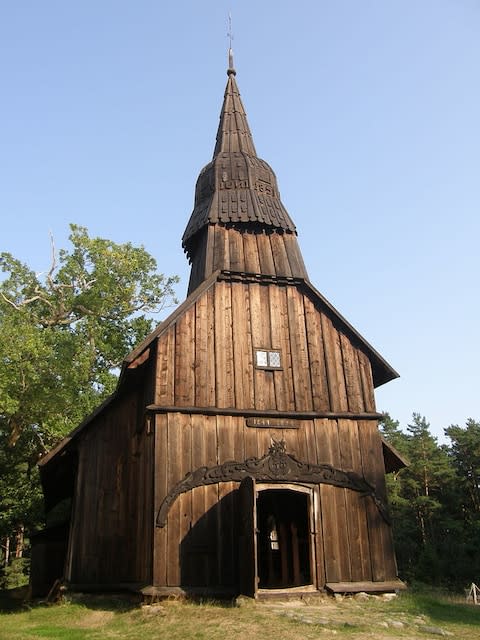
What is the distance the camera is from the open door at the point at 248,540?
12312mm

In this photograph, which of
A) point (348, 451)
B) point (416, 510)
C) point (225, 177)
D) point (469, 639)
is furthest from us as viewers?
point (416, 510)

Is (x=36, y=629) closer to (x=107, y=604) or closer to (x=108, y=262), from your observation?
(x=107, y=604)

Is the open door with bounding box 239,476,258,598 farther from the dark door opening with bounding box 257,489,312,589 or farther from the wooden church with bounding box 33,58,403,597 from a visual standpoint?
the dark door opening with bounding box 257,489,312,589

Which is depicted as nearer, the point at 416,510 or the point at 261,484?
the point at 261,484

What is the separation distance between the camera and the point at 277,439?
14.8 meters

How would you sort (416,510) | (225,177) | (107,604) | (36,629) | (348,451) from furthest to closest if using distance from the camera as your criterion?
(416,510) < (225,177) < (348,451) < (107,604) < (36,629)

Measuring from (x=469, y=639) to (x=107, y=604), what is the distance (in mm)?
8140

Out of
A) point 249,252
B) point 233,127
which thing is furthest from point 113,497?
point 233,127

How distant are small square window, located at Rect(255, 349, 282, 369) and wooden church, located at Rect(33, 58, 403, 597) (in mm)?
31

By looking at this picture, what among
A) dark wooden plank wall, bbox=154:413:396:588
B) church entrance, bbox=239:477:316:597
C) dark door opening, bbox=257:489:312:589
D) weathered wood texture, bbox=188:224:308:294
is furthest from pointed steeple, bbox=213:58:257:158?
church entrance, bbox=239:477:316:597

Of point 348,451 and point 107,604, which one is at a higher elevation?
point 348,451

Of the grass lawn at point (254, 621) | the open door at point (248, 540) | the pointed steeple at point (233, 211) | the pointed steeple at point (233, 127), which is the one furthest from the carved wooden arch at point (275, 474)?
the pointed steeple at point (233, 127)

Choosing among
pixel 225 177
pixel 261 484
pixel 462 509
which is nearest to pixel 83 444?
pixel 261 484

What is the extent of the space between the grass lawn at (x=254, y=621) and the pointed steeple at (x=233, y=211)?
860 cm
